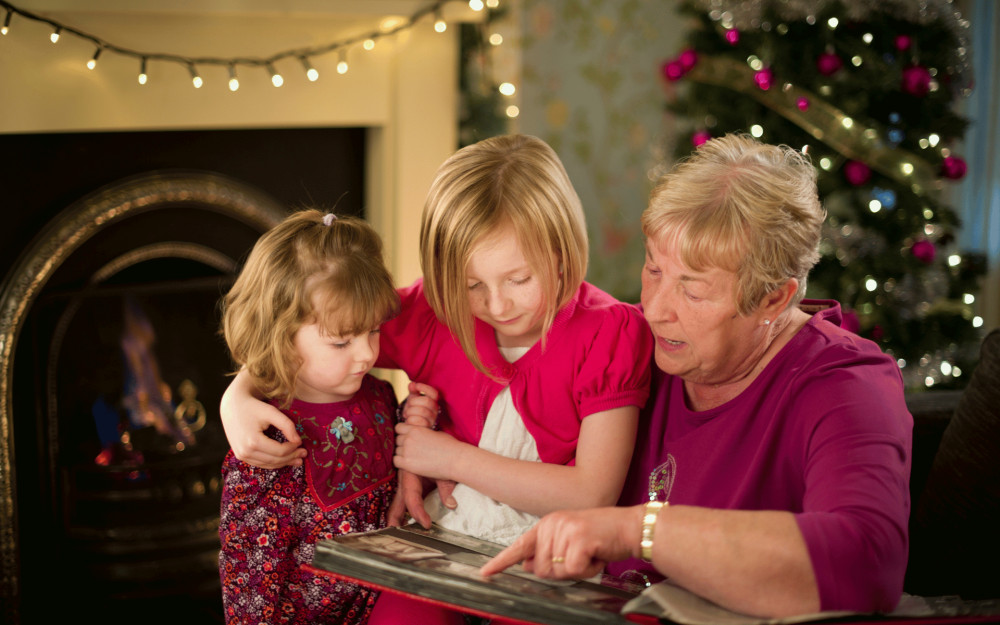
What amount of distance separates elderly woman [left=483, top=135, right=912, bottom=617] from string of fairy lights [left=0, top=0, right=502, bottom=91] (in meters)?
1.30

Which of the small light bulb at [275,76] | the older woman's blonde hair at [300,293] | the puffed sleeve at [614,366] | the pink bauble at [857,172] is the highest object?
the small light bulb at [275,76]

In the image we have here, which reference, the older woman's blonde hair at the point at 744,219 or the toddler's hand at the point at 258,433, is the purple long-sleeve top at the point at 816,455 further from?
the toddler's hand at the point at 258,433

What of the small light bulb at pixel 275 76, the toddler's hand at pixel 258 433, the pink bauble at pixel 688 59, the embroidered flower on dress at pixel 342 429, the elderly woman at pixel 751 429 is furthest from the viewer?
the pink bauble at pixel 688 59

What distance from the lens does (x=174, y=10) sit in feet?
6.85

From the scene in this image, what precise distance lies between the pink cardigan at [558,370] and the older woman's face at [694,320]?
0.07 metres

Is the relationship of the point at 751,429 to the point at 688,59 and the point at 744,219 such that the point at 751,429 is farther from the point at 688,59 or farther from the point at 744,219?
the point at 688,59

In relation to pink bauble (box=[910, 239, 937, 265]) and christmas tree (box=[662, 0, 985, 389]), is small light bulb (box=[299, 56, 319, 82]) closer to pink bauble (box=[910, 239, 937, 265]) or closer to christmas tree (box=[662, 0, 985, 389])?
christmas tree (box=[662, 0, 985, 389])

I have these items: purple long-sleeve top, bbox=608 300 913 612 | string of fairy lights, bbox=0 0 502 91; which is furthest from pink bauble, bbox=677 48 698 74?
purple long-sleeve top, bbox=608 300 913 612

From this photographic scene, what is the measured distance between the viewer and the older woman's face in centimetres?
121

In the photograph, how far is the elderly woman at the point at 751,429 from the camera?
0.95 meters

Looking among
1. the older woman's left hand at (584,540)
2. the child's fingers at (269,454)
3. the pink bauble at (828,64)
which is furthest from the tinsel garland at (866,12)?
the older woman's left hand at (584,540)

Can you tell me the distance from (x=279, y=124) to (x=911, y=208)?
189 centimetres

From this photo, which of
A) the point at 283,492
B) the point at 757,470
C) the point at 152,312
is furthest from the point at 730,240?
the point at 152,312

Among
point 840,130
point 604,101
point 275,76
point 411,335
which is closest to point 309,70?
point 275,76
